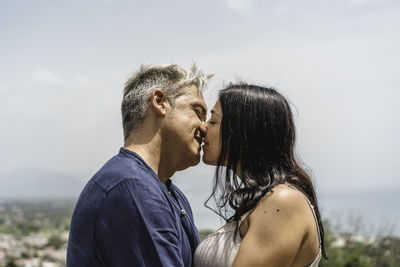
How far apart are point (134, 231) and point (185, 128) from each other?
964 mm

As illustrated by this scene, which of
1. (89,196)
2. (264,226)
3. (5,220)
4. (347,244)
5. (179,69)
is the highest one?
(179,69)

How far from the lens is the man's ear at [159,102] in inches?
110

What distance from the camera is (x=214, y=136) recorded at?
2.84 metres

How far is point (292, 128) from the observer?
2.68 metres

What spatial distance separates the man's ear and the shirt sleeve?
668 mm

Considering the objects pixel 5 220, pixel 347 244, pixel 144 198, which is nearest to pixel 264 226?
pixel 144 198

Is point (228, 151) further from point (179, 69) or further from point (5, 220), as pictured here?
point (5, 220)

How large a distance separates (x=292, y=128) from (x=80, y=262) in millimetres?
1359

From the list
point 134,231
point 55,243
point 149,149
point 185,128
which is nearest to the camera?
point 134,231

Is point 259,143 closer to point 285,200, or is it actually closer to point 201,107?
point 285,200

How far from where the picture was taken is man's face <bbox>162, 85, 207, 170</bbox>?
2.89 m

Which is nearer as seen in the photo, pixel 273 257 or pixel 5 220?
pixel 273 257

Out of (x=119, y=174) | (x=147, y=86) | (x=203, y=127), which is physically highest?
(x=147, y=86)

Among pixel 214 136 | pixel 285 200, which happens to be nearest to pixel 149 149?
pixel 214 136
